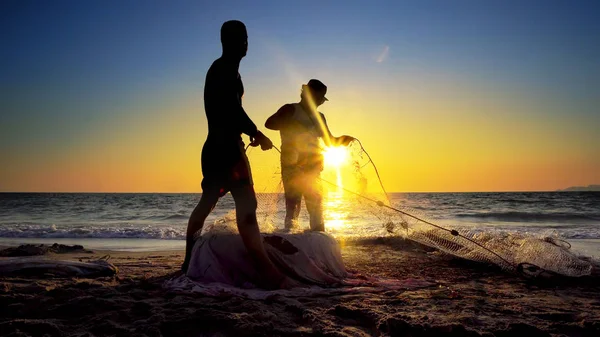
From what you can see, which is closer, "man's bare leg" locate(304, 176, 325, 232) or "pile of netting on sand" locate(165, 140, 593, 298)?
"pile of netting on sand" locate(165, 140, 593, 298)

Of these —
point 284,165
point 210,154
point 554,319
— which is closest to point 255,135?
point 210,154

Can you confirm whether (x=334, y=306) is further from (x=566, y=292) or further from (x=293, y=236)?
(x=566, y=292)

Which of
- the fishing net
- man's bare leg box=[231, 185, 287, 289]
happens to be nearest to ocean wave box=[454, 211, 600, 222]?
the fishing net

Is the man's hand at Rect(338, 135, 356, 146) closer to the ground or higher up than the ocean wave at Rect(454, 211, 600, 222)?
higher up

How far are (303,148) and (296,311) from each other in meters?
2.86

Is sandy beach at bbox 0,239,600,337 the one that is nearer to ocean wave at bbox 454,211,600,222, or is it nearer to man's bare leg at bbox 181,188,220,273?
man's bare leg at bbox 181,188,220,273

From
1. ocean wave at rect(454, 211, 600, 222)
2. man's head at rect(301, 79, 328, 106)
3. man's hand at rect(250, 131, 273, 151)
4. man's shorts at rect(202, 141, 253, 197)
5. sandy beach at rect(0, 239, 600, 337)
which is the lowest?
ocean wave at rect(454, 211, 600, 222)

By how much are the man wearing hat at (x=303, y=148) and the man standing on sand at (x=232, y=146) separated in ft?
5.71

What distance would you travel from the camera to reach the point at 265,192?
538 centimetres

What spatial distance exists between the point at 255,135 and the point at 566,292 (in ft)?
11.1

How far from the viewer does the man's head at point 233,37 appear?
3775mm

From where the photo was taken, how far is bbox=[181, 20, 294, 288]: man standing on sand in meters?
3.69

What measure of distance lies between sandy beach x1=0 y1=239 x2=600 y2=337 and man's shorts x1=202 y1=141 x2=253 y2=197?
0.99m

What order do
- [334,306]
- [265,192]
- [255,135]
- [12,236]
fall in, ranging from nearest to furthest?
[334,306] → [255,135] → [265,192] → [12,236]
